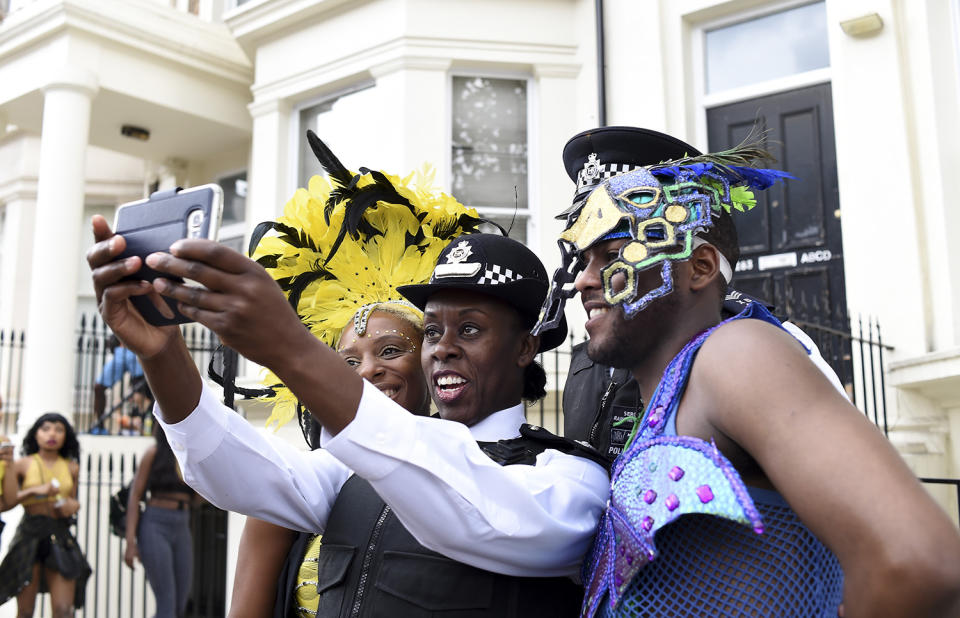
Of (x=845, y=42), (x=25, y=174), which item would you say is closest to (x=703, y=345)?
(x=845, y=42)

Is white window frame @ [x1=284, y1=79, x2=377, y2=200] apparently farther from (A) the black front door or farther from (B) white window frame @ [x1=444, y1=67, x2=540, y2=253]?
(A) the black front door

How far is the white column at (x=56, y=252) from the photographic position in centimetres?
893

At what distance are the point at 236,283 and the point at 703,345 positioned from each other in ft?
2.97

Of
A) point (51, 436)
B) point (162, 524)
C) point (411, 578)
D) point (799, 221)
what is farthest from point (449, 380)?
point (51, 436)

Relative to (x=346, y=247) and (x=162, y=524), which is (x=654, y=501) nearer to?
(x=346, y=247)

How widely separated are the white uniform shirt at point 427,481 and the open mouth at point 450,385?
107 millimetres

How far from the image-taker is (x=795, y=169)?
309 inches

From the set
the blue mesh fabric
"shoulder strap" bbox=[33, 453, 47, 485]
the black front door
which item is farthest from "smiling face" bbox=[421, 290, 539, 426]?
"shoulder strap" bbox=[33, 453, 47, 485]

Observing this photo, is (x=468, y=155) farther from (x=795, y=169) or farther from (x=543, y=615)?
(x=543, y=615)

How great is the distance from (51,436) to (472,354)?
6.34 m

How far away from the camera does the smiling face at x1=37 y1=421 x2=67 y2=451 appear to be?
7723mm

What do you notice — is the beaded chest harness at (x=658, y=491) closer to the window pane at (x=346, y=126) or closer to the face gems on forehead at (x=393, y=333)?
the face gems on forehead at (x=393, y=333)

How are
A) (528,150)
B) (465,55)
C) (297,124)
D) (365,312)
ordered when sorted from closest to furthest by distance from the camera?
(365,312) < (465,55) < (528,150) < (297,124)

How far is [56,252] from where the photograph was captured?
9117mm
